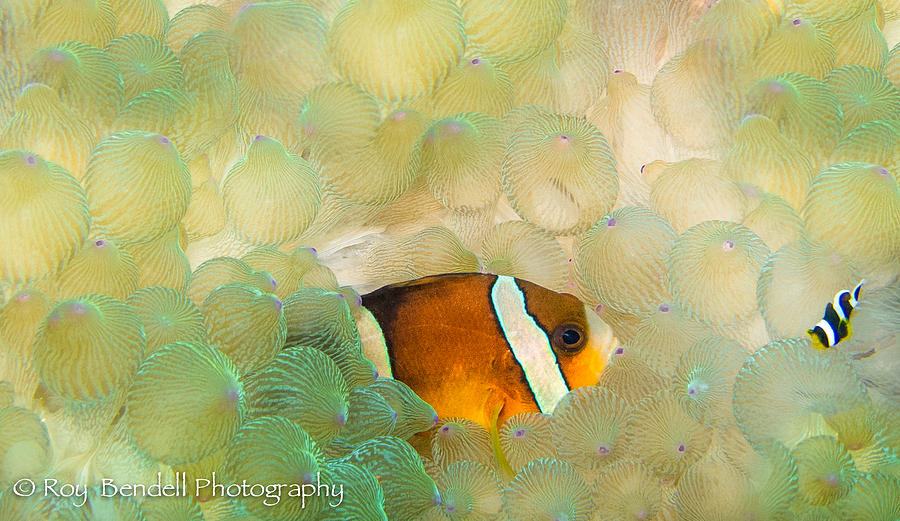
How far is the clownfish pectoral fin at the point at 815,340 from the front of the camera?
31.3 inches

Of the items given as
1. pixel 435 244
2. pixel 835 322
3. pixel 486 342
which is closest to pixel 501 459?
pixel 486 342

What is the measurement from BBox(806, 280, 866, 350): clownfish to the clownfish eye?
29cm

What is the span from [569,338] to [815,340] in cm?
32

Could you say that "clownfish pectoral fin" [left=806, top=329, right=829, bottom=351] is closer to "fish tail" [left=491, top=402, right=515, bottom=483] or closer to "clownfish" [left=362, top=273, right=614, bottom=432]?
"clownfish" [left=362, top=273, right=614, bottom=432]

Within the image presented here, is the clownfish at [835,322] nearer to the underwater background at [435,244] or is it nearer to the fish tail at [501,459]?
the underwater background at [435,244]

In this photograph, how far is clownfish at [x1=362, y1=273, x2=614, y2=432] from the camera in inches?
39.7

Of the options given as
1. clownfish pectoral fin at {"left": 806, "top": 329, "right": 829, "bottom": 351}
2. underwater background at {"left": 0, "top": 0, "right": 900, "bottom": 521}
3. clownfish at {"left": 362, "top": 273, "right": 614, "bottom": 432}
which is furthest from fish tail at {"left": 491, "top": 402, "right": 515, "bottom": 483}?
clownfish pectoral fin at {"left": 806, "top": 329, "right": 829, "bottom": 351}

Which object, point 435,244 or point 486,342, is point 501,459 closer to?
point 486,342

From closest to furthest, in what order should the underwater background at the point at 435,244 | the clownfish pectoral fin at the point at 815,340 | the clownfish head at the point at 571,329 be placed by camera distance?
the underwater background at the point at 435,244, the clownfish pectoral fin at the point at 815,340, the clownfish head at the point at 571,329

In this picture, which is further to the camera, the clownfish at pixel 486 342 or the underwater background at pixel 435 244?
the clownfish at pixel 486 342

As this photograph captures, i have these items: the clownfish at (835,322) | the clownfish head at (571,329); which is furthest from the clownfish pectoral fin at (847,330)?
the clownfish head at (571,329)

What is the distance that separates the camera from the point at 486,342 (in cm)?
104

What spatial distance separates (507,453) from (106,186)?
0.56m

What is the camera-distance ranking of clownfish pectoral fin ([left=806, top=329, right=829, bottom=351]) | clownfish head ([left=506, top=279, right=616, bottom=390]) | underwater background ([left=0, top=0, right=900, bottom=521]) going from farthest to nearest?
clownfish head ([left=506, top=279, right=616, bottom=390]), clownfish pectoral fin ([left=806, top=329, right=829, bottom=351]), underwater background ([left=0, top=0, right=900, bottom=521])
